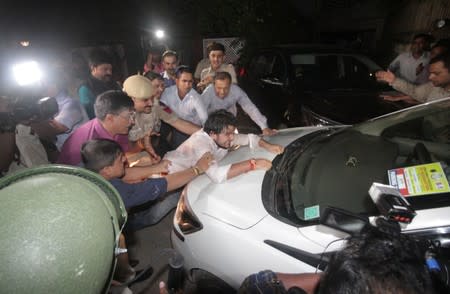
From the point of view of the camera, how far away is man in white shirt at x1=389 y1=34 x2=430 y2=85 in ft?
15.1

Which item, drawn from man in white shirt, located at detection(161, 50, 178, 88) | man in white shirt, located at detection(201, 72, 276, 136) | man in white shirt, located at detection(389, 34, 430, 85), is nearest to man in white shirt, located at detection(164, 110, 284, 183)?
man in white shirt, located at detection(201, 72, 276, 136)

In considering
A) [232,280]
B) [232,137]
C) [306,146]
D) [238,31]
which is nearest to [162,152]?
[232,137]

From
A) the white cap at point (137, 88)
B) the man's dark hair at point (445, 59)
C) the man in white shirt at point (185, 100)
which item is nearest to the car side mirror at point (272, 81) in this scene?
the man in white shirt at point (185, 100)

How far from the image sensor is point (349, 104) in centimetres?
390

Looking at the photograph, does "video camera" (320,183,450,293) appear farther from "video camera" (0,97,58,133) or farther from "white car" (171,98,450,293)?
"video camera" (0,97,58,133)

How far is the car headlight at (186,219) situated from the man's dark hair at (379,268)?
116 cm

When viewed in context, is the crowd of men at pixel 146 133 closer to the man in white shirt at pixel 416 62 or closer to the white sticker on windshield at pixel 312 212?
the man in white shirt at pixel 416 62

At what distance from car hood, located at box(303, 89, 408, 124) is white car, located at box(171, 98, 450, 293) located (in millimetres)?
970

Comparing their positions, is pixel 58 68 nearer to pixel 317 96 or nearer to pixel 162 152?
pixel 162 152

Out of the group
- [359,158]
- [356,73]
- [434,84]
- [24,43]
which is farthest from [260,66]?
[24,43]

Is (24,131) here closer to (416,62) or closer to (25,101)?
(25,101)

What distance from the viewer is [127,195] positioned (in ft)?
7.02

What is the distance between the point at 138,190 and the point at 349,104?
118 inches

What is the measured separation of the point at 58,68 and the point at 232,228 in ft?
8.71
